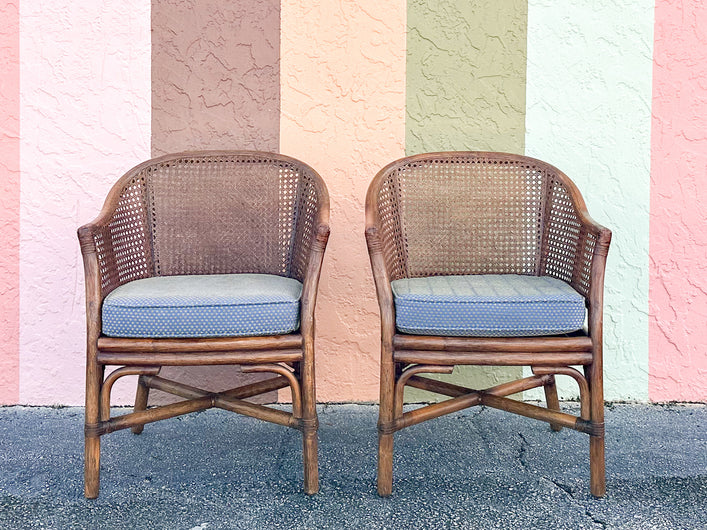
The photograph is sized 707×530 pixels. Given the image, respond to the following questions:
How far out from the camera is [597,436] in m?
1.89

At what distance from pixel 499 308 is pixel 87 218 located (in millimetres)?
1643

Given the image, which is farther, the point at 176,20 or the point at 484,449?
the point at 176,20

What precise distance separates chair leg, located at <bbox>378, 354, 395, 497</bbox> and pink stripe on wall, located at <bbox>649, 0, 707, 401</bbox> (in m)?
1.32

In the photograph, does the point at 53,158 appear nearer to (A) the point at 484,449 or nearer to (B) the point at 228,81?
(B) the point at 228,81

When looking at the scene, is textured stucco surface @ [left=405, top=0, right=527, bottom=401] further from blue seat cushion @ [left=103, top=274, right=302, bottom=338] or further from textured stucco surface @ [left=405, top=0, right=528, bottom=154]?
blue seat cushion @ [left=103, top=274, right=302, bottom=338]

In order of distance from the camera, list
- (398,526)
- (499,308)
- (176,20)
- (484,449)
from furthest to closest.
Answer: (176,20), (484,449), (499,308), (398,526)

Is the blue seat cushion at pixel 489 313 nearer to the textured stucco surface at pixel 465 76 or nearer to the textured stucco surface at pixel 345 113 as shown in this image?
the textured stucco surface at pixel 345 113

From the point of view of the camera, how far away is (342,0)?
262cm

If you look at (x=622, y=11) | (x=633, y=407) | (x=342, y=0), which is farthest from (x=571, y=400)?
(x=342, y=0)

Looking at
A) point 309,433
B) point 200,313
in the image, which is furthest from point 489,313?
point 200,313

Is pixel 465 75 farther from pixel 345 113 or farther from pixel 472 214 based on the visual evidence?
pixel 472 214

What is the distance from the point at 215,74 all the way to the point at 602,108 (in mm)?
1493

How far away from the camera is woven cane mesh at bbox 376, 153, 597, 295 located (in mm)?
2385

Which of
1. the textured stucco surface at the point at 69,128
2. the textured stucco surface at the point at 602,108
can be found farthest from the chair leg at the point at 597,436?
the textured stucco surface at the point at 69,128
